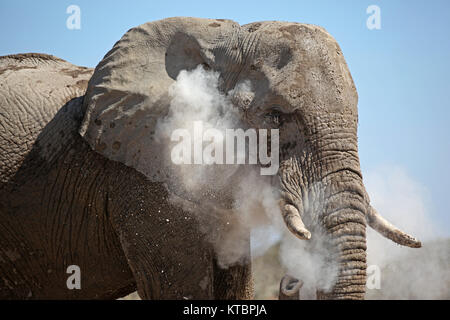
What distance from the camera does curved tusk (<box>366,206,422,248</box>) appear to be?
12.0ft

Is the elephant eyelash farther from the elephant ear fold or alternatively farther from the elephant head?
the elephant ear fold

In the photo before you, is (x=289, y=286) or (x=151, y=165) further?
(x=151, y=165)

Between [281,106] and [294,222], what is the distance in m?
0.66

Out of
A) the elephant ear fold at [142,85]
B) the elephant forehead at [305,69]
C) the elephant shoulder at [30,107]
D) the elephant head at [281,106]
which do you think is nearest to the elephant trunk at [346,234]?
the elephant head at [281,106]

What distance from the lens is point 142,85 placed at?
13.4 feet

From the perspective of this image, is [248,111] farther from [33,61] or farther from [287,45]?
[33,61]

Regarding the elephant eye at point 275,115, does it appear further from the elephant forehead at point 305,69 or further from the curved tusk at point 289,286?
the curved tusk at point 289,286

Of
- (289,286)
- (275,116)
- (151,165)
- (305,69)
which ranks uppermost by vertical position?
(305,69)

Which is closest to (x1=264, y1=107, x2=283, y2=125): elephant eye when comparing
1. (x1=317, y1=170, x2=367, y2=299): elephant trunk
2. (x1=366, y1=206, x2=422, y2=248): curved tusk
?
(x1=317, y1=170, x2=367, y2=299): elephant trunk

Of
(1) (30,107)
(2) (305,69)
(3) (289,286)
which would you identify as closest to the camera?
(3) (289,286)

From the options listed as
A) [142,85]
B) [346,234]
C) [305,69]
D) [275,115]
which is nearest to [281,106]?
[275,115]

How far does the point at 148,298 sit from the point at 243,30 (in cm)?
172

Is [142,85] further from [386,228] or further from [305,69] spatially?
[386,228]

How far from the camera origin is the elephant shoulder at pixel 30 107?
438 cm
